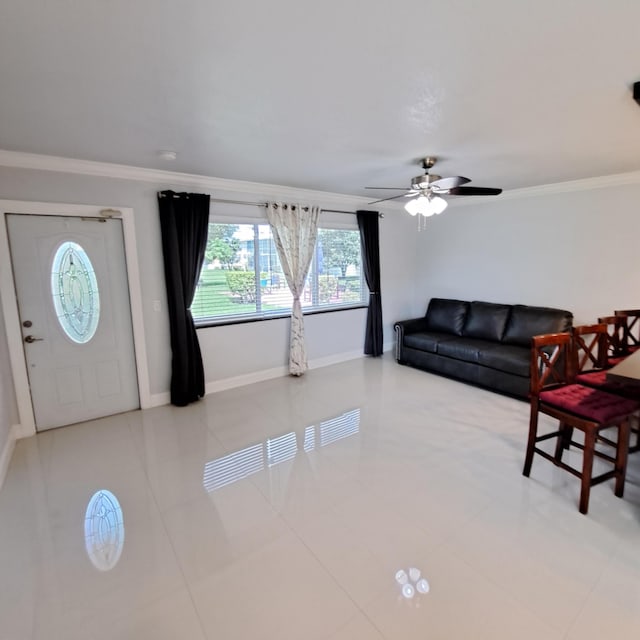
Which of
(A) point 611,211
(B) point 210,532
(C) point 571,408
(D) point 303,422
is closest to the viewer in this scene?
(B) point 210,532

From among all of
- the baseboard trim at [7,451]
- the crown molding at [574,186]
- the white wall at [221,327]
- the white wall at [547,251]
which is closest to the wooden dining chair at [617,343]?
the white wall at [547,251]

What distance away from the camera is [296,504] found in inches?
91.5

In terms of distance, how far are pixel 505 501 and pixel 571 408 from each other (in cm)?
75

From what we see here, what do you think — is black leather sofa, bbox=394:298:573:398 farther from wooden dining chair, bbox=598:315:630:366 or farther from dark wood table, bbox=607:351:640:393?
dark wood table, bbox=607:351:640:393

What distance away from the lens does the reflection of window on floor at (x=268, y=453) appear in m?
2.65

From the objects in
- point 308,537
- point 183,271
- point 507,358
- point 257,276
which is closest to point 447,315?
point 507,358

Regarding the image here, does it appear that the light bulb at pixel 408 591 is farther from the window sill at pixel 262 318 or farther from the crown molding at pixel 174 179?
the crown molding at pixel 174 179

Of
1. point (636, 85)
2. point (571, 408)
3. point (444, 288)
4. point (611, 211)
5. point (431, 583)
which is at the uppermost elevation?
point (636, 85)

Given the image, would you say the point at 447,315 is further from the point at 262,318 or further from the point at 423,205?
the point at 262,318

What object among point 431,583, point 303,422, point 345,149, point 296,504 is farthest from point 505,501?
point 345,149

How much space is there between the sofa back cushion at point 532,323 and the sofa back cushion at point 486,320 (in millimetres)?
85

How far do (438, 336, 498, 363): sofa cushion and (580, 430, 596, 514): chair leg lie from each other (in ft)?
7.18

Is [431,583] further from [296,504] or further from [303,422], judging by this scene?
[303,422]

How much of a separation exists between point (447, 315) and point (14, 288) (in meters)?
5.18
